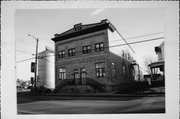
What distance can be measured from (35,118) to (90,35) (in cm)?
672

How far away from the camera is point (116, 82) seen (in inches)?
305

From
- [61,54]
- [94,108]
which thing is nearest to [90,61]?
[61,54]

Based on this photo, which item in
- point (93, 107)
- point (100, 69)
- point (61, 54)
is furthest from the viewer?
point (61, 54)

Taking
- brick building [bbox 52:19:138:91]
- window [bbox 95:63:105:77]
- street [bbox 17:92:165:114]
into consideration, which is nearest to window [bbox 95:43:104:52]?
brick building [bbox 52:19:138:91]

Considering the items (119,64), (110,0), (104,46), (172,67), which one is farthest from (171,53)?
(119,64)

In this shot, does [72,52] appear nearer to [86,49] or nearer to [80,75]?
[86,49]

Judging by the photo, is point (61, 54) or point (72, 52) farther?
point (61, 54)

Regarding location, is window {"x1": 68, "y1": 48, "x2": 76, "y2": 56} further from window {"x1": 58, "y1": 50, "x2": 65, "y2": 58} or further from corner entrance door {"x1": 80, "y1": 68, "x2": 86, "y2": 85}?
corner entrance door {"x1": 80, "y1": 68, "x2": 86, "y2": 85}

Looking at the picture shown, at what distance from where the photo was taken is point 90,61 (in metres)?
8.62

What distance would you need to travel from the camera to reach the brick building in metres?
8.08

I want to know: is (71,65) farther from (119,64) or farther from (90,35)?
(119,64)

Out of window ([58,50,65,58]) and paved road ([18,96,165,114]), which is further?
window ([58,50,65,58])

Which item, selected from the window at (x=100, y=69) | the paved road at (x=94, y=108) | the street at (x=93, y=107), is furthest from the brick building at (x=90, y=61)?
the paved road at (x=94, y=108)

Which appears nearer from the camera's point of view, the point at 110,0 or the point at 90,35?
the point at 110,0
